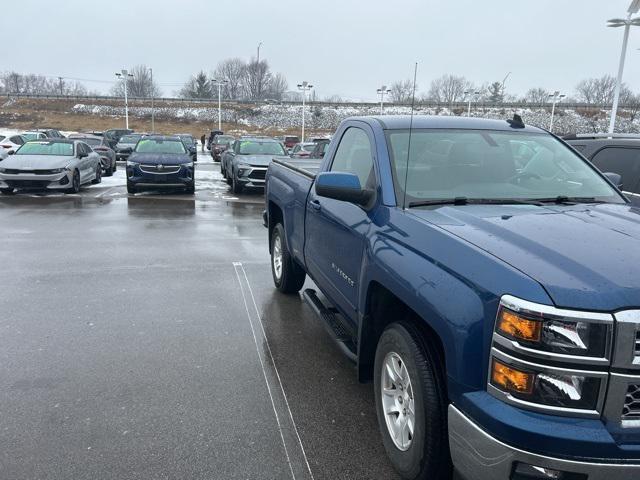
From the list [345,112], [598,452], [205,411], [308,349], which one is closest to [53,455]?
[205,411]

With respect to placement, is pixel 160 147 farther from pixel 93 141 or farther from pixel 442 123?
pixel 442 123

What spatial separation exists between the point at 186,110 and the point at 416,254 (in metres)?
84.7

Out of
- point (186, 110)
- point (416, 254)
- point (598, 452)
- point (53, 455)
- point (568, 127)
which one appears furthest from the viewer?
point (186, 110)

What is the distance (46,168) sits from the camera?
1432 cm

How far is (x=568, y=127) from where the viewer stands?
6906 centimetres

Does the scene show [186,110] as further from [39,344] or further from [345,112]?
[39,344]

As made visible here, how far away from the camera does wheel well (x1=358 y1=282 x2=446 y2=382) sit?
113 inches

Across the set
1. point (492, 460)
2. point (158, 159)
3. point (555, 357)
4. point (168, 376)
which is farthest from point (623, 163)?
point (158, 159)

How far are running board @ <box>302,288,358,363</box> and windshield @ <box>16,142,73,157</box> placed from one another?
44.3 feet

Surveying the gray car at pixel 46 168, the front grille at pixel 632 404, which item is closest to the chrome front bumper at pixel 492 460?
the front grille at pixel 632 404

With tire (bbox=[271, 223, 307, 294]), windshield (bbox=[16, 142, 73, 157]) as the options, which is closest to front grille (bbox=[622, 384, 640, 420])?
tire (bbox=[271, 223, 307, 294])

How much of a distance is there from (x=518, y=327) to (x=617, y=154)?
5.28 m

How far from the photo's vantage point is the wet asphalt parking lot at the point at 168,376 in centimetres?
312

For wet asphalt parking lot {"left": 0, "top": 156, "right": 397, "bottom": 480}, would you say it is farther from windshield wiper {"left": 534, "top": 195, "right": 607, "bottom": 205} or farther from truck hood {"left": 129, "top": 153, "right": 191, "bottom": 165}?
truck hood {"left": 129, "top": 153, "right": 191, "bottom": 165}
